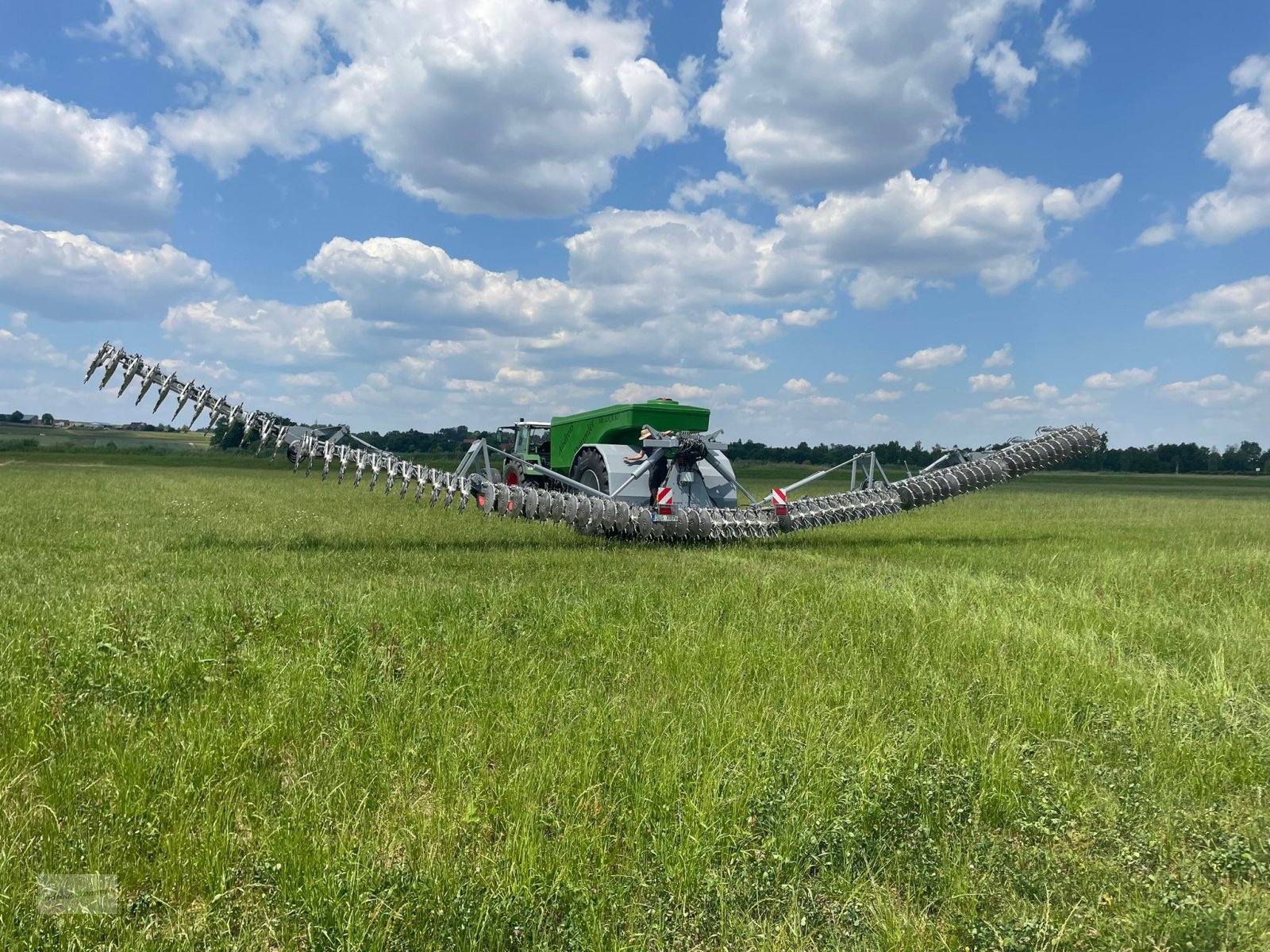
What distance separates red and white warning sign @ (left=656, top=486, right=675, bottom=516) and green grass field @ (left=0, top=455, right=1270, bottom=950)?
456 centimetres

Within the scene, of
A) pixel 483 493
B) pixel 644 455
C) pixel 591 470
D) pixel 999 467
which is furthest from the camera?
pixel 999 467

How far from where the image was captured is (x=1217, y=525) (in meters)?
19.7

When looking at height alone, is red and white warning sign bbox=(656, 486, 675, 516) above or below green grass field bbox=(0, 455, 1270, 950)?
above

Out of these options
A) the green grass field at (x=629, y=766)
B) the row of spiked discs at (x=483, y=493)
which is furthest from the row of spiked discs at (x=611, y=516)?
the green grass field at (x=629, y=766)

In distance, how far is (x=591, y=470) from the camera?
15.7 meters

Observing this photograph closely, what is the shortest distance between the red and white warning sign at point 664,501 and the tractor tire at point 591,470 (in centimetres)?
128

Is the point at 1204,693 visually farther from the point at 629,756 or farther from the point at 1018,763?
the point at 629,756

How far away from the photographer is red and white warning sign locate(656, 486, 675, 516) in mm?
13242

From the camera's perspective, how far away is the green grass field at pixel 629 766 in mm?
2840

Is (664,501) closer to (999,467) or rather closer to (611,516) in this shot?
(611,516)

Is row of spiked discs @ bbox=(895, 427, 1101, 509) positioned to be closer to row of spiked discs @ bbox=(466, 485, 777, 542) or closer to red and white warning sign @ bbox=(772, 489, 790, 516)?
red and white warning sign @ bbox=(772, 489, 790, 516)

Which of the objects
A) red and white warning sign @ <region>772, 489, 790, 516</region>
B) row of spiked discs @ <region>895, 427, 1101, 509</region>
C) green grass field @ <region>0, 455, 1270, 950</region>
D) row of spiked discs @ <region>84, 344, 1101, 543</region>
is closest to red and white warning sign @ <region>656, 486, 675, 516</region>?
row of spiked discs @ <region>84, 344, 1101, 543</region>

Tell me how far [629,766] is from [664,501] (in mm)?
9767

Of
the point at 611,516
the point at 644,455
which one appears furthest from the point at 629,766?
the point at 644,455
